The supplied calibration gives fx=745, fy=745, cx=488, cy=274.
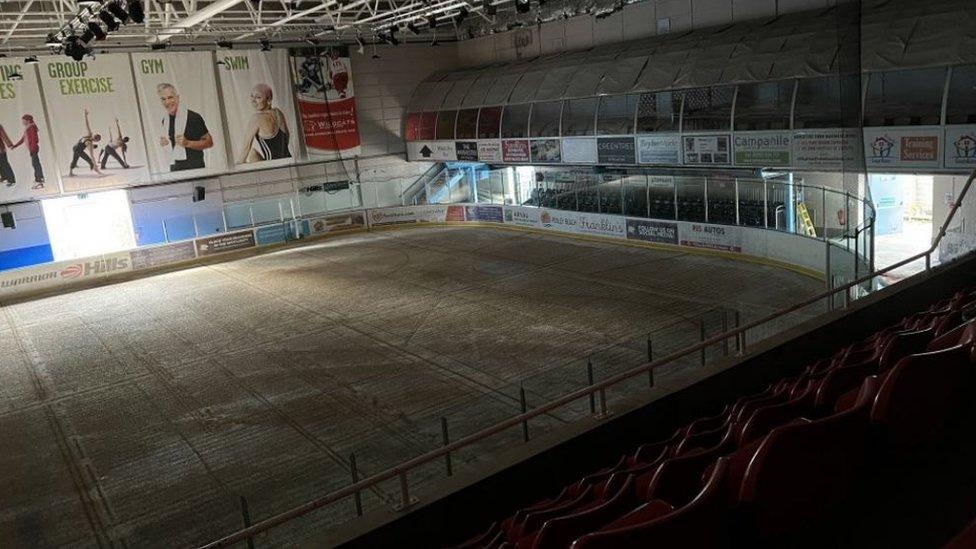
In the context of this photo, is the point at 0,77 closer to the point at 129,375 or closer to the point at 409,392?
the point at 129,375

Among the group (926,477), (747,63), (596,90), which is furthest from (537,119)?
(926,477)

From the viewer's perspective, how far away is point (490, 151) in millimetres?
29125

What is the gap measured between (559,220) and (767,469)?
2245 cm

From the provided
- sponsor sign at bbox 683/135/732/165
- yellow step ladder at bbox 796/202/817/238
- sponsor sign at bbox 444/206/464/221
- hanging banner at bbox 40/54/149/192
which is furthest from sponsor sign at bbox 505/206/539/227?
hanging banner at bbox 40/54/149/192

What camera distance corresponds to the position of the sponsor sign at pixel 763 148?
1864 centimetres

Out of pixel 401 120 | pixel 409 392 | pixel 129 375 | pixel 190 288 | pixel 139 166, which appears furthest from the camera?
pixel 401 120

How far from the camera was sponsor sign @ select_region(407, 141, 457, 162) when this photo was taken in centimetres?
3136

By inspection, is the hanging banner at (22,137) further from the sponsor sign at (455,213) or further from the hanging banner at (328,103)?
the sponsor sign at (455,213)

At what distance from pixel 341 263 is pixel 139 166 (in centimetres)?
906

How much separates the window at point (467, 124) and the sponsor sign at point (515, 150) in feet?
6.98

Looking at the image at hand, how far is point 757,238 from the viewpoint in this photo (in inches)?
762

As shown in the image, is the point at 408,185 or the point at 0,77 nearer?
the point at 0,77

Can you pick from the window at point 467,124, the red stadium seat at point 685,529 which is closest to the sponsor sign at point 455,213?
the window at point 467,124

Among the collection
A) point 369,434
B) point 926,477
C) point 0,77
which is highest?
point 0,77
